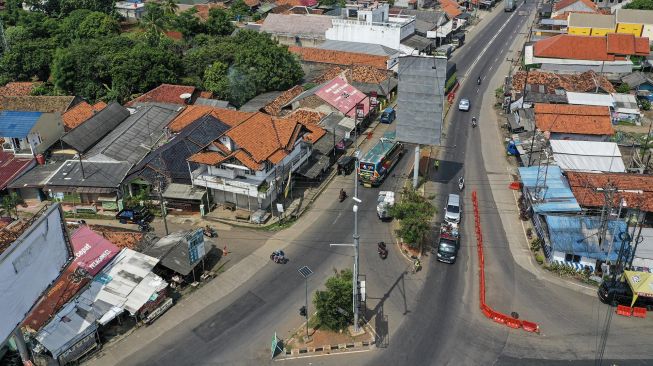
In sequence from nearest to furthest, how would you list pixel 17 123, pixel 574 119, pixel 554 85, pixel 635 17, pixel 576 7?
pixel 17 123 → pixel 574 119 → pixel 554 85 → pixel 635 17 → pixel 576 7

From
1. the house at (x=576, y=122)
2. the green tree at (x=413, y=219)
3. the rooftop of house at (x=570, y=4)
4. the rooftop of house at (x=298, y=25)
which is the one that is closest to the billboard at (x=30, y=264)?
the green tree at (x=413, y=219)

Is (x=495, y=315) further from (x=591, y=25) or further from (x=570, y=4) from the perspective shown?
(x=570, y=4)

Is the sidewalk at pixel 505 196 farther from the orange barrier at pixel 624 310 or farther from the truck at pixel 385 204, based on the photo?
the truck at pixel 385 204

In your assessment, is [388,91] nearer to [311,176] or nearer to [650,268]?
[311,176]

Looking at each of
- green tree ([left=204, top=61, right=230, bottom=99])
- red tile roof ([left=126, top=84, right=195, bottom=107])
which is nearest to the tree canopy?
green tree ([left=204, top=61, right=230, bottom=99])

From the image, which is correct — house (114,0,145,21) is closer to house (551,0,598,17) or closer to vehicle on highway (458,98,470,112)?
vehicle on highway (458,98,470,112)

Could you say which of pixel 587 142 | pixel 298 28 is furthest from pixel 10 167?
pixel 587 142
